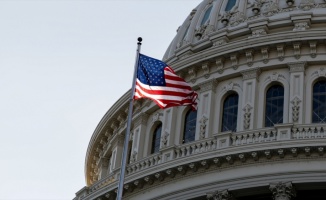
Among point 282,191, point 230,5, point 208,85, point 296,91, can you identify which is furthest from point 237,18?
point 282,191

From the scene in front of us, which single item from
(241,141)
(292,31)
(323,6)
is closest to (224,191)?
(241,141)

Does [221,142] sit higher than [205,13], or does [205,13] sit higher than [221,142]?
[205,13]

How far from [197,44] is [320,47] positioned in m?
9.32

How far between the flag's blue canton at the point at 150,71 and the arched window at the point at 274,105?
1079 centimetres

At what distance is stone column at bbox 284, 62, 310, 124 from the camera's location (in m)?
48.7

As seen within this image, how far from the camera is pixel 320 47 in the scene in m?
50.9

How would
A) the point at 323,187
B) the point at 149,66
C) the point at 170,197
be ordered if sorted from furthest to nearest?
the point at 170,197, the point at 323,187, the point at 149,66

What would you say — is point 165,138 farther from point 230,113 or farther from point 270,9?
point 270,9

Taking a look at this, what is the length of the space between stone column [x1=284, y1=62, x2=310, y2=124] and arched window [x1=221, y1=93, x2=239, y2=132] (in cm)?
284

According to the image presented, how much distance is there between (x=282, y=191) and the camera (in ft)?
144

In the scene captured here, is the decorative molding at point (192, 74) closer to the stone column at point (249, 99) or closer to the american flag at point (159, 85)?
the stone column at point (249, 99)

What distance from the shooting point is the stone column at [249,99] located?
49700 millimetres

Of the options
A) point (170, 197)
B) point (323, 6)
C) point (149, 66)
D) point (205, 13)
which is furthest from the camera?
point (205, 13)

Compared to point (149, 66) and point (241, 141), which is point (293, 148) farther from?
point (149, 66)
